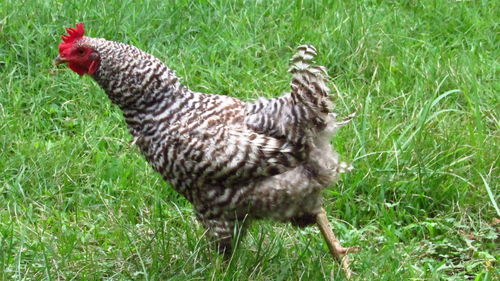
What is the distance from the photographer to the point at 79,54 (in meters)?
4.40

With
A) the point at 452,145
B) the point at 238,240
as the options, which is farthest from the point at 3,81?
the point at 452,145

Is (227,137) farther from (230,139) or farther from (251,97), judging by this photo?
(251,97)

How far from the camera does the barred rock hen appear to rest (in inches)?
162

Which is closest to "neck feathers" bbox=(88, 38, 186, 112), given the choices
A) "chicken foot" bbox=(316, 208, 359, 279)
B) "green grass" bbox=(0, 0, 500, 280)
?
"green grass" bbox=(0, 0, 500, 280)

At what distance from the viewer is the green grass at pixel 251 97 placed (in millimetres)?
4402

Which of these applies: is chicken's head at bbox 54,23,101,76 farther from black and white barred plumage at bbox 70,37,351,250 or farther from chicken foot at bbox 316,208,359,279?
chicken foot at bbox 316,208,359,279

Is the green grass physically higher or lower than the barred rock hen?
lower

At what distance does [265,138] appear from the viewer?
415 cm

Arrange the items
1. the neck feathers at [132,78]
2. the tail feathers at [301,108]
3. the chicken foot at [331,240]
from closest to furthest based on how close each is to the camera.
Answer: the tail feathers at [301,108] → the neck feathers at [132,78] → the chicken foot at [331,240]

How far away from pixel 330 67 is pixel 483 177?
1.67 m

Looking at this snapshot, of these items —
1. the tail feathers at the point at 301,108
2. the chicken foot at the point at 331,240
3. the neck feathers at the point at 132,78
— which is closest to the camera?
the tail feathers at the point at 301,108

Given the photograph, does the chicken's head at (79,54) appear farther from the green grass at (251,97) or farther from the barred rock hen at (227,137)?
the green grass at (251,97)

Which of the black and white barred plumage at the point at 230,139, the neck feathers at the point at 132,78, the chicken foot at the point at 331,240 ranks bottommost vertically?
the chicken foot at the point at 331,240

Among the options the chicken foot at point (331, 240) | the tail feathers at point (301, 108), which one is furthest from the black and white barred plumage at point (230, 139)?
the chicken foot at point (331, 240)
